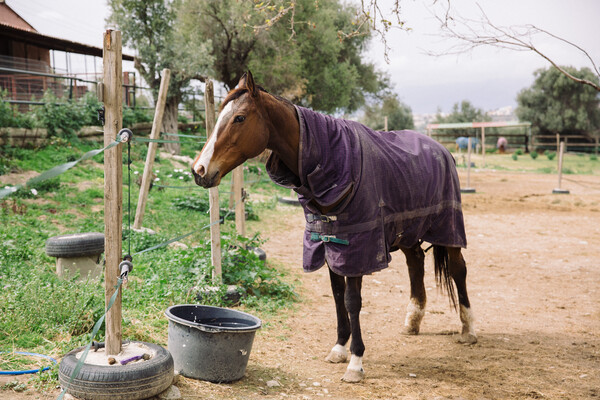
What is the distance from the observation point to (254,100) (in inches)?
126

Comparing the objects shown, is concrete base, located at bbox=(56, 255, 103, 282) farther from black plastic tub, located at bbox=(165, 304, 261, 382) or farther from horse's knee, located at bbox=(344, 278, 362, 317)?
horse's knee, located at bbox=(344, 278, 362, 317)

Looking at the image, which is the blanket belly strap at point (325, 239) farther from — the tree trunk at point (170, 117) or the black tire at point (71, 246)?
the tree trunk at point (170, 117)

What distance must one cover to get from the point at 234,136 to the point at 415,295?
8.74ft

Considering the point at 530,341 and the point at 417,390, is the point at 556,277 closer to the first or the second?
the point at 530,341

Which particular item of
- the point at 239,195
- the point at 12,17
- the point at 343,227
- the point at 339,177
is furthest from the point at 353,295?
the point at 12,17

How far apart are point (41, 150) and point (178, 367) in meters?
8.85

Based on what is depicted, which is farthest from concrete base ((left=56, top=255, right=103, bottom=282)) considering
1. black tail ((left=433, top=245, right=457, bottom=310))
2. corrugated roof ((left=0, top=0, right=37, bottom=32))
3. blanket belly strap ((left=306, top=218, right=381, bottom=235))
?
corrugated roof ((left=0, top=0, right=37, bottom=32))

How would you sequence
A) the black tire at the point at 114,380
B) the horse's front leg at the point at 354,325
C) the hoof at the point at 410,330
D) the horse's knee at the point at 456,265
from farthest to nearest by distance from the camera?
the hoof at the point at 410,330 < the horse's knee at the point at 456,265 < the horse's front leg at the point at 354,325 < the black tire at the point at 114,380

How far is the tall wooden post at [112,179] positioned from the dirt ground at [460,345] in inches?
21.1

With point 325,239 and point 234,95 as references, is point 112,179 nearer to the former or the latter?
point 234,95

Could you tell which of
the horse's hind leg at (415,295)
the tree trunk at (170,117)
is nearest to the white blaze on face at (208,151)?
the horse's hind leg at (415,295)

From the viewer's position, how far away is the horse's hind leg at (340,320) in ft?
13.0

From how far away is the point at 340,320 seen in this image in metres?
4.02

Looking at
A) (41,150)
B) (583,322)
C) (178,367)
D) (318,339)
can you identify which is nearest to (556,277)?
(583,322)
